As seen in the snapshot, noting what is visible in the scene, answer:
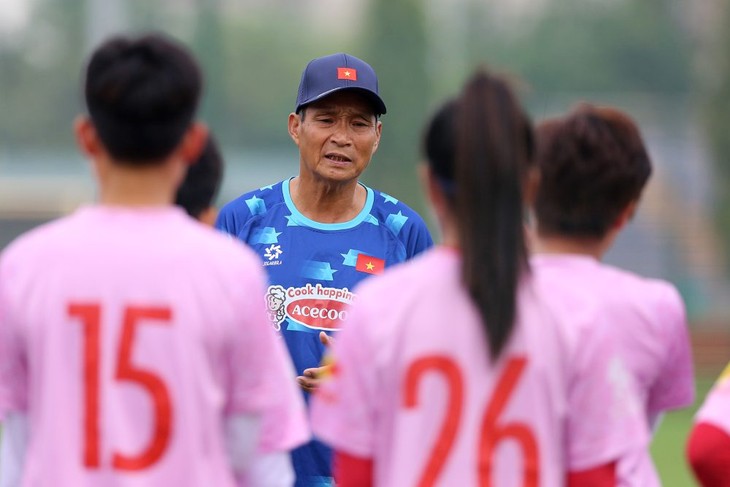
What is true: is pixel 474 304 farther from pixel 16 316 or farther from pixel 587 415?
pixel 16 316

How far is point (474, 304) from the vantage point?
292 centimetres

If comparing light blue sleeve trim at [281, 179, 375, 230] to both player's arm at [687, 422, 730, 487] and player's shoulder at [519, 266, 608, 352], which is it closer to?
player's shoulder at [519, 266, 608, 352]

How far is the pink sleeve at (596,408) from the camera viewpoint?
117 inches

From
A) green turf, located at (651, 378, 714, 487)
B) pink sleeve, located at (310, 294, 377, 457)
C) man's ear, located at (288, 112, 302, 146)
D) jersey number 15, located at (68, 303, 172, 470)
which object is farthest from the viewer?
green turf, located at (651, 378, 714, 487)

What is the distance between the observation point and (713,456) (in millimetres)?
3176

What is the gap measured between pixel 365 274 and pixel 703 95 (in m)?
23.7

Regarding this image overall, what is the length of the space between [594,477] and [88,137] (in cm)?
139

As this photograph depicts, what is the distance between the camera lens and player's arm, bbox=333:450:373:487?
2.97 metres

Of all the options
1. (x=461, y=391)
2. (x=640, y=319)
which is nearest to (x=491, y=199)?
(x=461, y=391)

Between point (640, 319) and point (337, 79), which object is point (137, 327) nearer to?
point (640, 319)

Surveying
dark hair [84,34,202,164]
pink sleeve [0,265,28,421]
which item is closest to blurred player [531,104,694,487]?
dark hair [84,34,202,164]

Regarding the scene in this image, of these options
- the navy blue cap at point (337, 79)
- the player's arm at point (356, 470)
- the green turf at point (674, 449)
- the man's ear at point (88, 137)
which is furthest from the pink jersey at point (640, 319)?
the green turf at point (674, 449)

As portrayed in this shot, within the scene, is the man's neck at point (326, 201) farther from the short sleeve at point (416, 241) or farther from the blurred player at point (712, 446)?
the blurred player at point (712, 446)

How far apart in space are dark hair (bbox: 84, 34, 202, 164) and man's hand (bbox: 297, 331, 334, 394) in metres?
1.59
